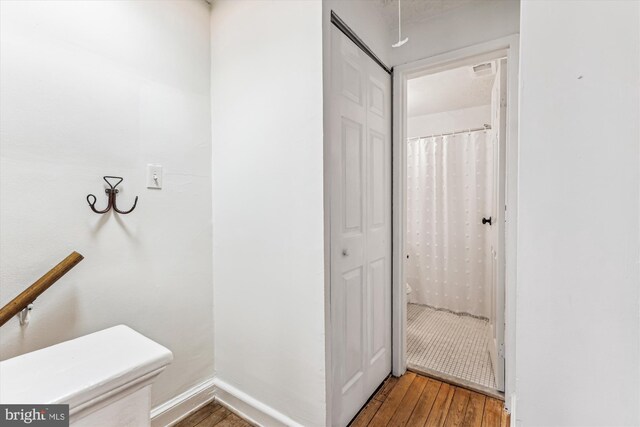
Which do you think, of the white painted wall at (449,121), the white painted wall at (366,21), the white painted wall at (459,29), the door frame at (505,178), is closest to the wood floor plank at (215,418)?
the door frame at (505,178)

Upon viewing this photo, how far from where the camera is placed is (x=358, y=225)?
5.18 ft

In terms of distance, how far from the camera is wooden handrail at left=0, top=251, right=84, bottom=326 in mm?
962

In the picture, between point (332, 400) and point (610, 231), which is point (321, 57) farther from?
point (332, 400)

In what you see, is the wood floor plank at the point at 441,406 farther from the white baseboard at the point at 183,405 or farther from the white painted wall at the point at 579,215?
the white painted wall at the point at 579,215

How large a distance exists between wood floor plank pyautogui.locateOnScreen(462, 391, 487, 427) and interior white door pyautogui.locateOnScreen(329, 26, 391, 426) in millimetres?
501

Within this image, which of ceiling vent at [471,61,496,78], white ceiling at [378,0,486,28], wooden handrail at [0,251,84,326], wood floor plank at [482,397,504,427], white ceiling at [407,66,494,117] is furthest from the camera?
white ceiling at [407,66,494,117]

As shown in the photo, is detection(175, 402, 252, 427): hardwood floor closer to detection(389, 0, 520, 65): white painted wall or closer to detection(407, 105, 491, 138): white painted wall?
detection(389, 0, 520, 65): white painted wall

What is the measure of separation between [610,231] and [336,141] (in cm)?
119

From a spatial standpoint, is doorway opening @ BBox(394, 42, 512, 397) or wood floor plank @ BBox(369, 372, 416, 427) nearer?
wood floor plank @ BBox(369, 372, 416, 427)

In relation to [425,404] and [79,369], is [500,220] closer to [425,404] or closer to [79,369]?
[425,404]

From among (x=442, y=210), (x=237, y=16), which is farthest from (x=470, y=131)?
(x=237, y=16)

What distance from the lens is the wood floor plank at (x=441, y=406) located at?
1.53 meters

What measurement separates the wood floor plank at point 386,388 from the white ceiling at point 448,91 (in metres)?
2.41
